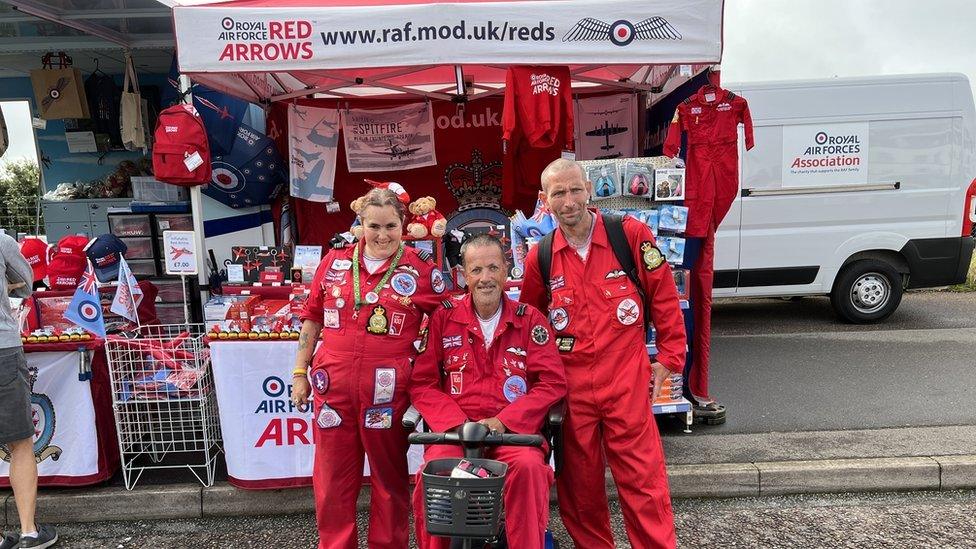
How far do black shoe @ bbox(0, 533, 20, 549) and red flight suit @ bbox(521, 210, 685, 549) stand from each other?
9.58ft

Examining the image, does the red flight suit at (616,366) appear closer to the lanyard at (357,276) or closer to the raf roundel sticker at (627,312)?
the raf roundel sticker at (627,312)

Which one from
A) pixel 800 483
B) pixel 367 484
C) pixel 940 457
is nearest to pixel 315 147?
pixel 367 484

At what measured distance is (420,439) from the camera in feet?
7.04

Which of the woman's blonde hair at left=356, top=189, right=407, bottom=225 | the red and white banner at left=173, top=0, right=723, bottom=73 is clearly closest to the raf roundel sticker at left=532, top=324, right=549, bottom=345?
the woman's blonde hair at left=356, top=189, right=407, bottom=225

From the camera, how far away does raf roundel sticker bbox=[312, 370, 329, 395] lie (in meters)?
2.60

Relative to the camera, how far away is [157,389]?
3.43 meters

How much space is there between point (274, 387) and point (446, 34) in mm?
2321

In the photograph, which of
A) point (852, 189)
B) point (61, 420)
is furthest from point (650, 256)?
point (852, 189)

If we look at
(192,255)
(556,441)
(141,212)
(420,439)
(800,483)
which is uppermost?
(141,212)

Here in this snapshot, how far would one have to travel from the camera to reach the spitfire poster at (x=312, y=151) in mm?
5535

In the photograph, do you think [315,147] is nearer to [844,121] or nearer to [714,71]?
[714,71]

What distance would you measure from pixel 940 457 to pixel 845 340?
3171mm

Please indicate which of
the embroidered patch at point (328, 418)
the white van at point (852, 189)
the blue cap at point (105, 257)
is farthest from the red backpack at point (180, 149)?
the white van at point (852, 189)

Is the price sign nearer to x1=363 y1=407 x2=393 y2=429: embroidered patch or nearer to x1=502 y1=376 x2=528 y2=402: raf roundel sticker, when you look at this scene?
x1=363 y1=407 x2=393 y2=429: embroidered patch
